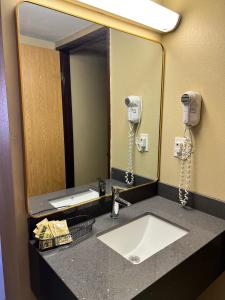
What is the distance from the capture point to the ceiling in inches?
35.5

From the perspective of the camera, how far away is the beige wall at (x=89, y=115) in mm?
1212

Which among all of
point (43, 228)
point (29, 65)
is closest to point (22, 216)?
point (43, 228)

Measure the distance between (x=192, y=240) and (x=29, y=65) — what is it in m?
1.10

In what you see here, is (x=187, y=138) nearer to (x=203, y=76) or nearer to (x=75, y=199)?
(x=203, y=76)

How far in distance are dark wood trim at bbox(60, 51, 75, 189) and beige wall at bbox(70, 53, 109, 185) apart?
26 millimetres

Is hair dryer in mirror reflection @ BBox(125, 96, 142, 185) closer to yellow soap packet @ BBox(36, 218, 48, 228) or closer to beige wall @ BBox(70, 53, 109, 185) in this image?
beige wall @ BBox(70, 53, 109, 185)

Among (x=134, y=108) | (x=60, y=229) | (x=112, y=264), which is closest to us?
(x=112, y=264)

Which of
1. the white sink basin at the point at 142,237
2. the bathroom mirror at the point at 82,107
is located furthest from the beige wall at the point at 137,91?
the white sink basin at the point at 142,237

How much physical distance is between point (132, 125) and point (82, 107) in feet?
1.27

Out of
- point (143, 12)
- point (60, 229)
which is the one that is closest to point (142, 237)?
point (60, 229)

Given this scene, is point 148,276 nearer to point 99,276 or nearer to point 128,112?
point 99,276

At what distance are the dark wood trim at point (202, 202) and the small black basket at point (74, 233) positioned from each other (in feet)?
1.91

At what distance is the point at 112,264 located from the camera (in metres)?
0.86

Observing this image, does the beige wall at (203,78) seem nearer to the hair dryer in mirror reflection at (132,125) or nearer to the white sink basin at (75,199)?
the hair dryer in mirror reflection at (132,125)
